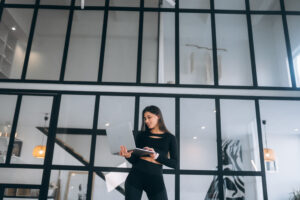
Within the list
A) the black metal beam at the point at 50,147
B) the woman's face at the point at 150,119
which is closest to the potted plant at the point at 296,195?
the woman's face at the point at 150,119

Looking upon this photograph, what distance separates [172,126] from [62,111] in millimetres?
1373

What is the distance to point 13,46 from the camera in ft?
12.9

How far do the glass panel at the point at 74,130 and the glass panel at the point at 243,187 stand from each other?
1648 millimetres

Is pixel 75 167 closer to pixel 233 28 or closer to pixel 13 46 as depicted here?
pixel 13 46

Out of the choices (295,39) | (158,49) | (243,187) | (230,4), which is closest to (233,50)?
(230,4)

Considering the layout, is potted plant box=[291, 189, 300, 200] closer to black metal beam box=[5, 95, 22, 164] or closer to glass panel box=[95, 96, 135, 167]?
glass panel box=[95, 96, 135, 167]

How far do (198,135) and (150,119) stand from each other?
117 cm

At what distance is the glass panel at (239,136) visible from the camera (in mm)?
3436

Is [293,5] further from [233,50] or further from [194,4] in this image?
[194,4]

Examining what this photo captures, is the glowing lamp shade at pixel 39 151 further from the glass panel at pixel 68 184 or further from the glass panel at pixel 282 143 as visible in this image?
the glass panel at pixel 282 143

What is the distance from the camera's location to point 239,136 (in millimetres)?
3516

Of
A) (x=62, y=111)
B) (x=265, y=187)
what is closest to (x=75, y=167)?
(x=62, y=111)

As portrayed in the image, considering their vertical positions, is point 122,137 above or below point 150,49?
below

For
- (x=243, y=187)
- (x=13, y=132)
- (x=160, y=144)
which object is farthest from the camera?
(x=13, y=132)
